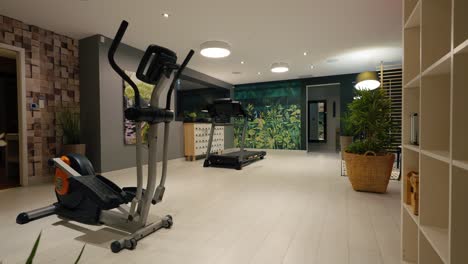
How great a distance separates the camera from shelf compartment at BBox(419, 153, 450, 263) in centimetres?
119

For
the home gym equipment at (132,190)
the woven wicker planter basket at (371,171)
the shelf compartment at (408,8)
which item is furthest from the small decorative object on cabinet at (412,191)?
the home gym equipment at (132,190)

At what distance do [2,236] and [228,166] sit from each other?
3.87m

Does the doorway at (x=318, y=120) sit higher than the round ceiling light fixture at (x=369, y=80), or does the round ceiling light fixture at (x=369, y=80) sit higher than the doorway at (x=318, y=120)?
the round ceiling light fixture at (x=369, y=80)

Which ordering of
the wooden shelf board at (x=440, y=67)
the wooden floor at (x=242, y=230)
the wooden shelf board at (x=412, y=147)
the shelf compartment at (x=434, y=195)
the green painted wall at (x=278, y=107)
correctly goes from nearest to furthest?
the wooden shelf board at (x=440, y=67) < the shelf compartment at (x=434, y=195) < the wooden shelf board at (x=412, y=147) < the wooden floor at (x=242, y=230) < the green painted wall at (x=278, y=107)

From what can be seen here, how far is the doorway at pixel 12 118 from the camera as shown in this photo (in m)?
3.75

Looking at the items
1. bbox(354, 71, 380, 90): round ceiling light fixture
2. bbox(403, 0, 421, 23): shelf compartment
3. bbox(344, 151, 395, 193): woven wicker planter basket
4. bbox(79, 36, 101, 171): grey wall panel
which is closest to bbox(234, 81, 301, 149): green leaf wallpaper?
bbox(354, 71, 380, 90): round ceiling light fixture

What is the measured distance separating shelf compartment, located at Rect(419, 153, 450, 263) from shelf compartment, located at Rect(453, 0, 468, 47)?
2.02ft

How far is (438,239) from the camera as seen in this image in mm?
1067

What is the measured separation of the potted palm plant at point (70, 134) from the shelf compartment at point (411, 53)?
470 centimetres

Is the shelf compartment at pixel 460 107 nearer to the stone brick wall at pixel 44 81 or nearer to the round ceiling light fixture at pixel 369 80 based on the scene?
the round ceiling light fixture at pixel 369 80

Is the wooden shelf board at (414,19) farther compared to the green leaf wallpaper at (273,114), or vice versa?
the green leaf wallpaper at (273,114)

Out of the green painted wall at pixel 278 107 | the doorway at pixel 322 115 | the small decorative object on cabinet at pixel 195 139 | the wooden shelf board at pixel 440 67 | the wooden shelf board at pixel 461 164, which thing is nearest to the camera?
the wooden shelf board at pixel 461 164

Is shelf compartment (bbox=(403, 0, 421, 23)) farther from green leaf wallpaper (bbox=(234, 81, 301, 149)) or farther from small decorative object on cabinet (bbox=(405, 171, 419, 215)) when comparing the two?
green leaf wallpaper (bbox=(234, 81, 301, 149))

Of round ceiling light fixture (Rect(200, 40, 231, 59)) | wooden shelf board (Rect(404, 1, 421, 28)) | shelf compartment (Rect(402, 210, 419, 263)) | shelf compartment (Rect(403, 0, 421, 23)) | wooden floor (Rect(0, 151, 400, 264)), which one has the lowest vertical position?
wooden floor (Rect(0, 151, 400, 264))
